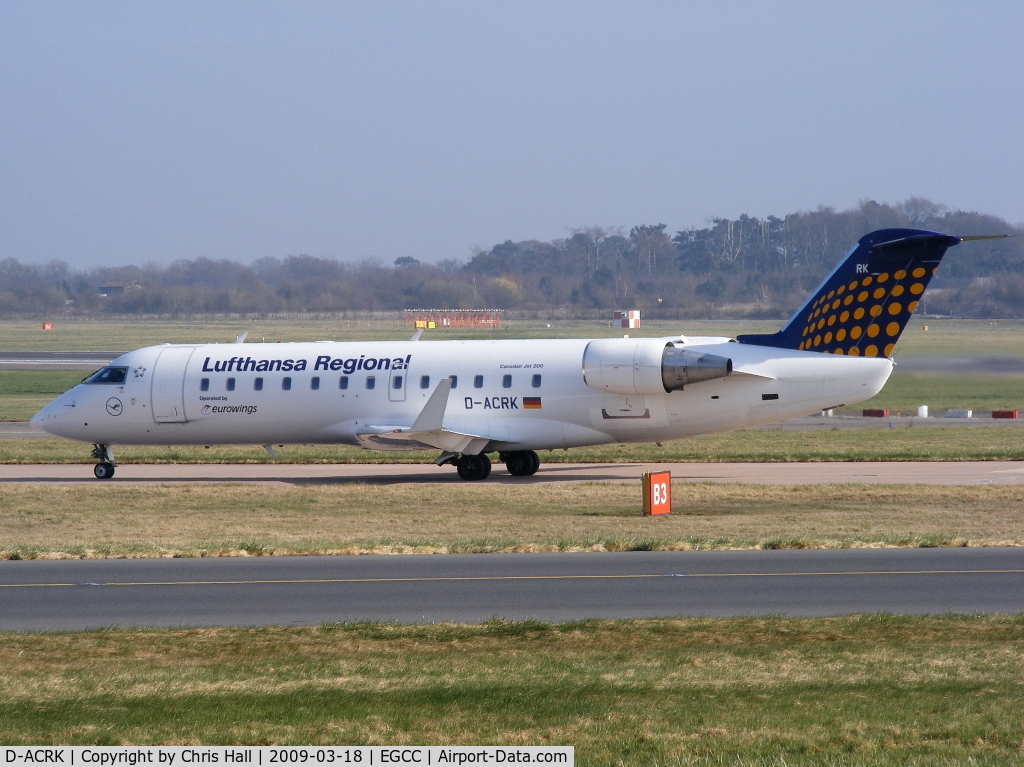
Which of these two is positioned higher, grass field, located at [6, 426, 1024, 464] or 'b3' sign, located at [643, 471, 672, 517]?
'b3' sign, located at [643, 471, 672, 517]

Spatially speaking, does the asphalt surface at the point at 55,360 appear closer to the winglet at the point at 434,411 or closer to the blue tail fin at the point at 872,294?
the winglet at the point at 434,411

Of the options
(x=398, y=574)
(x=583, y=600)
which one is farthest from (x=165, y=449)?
(x=583, y=600)

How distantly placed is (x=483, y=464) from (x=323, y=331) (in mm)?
71341

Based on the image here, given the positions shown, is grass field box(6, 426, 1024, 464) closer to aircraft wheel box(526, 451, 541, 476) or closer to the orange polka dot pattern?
aircraft wheel box(526, 451, 541, 476)

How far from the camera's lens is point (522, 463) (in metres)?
30.7

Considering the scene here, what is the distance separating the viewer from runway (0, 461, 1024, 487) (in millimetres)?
28891

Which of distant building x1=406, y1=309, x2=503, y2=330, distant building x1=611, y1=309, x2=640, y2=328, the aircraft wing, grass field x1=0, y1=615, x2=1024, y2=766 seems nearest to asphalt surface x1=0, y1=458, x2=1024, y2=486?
the aircraft wing

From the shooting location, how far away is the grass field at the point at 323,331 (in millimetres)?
58812

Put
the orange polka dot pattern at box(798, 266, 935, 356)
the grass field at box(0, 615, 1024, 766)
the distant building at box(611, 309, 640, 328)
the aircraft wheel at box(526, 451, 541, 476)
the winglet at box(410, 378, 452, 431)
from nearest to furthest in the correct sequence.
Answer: the grass field at box(0, 615, 1024, 766), the orange polka dot pattern at box(798, 266, 935, 356), the winglet at box(410, 378, 452, 431), the aircraft wheel at box(526, 451, 541, 476), the distant building at box(611, 309, 640, 328)

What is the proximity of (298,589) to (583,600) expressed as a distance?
3.75 m

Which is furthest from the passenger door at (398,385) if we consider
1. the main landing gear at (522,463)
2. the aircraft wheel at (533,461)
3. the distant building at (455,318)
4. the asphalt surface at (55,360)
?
the distant building at (455,318)

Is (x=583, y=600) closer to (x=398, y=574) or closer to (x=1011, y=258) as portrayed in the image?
(x=398, y=574)

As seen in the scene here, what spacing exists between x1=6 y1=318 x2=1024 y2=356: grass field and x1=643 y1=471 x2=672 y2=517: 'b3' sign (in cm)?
2784

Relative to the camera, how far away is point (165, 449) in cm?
3959
